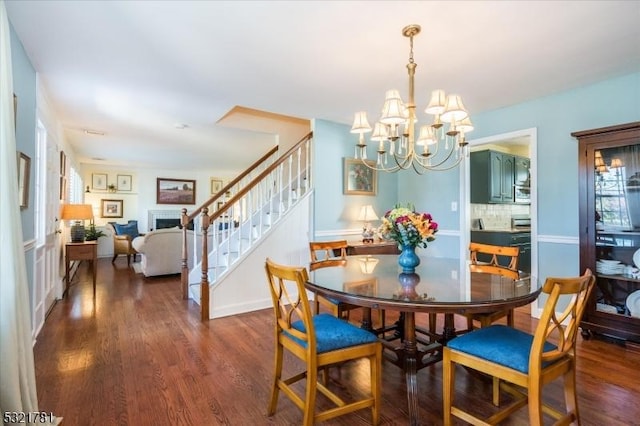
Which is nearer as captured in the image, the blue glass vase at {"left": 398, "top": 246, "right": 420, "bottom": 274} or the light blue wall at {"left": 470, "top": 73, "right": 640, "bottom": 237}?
the blue glass vase at {"left": 398, "top": 246, "right": 420, "bottom": 274}

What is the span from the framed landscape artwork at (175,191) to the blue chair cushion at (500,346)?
909 cm

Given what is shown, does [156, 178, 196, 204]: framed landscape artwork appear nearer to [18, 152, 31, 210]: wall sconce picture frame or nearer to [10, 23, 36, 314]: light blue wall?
[10, 23, 36, 314]: light blue wall

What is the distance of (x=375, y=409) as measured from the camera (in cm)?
166

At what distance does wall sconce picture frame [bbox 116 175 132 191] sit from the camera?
8.64 m

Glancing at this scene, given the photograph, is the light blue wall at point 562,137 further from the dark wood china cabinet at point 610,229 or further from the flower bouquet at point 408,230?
the flower bouquet at point 408,230

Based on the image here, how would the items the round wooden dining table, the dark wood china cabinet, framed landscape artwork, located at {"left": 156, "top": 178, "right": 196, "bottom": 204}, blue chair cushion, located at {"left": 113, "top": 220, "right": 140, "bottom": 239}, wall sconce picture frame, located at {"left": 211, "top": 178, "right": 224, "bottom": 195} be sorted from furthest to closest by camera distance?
wall sconce picture frame, located at {"left": 211, "top": 178, "right": 224, "bottom": 195}, framed landscape artwork, located at {"left": 156, "top": 178, "right": 196, "bottom": 204}, blue chair cushion, located at {"left": 113, "top": 220, "right": 140, "bottom": 239}, the dark wood china cabinet, the round wooden dining table

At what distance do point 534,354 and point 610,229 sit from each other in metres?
2.18

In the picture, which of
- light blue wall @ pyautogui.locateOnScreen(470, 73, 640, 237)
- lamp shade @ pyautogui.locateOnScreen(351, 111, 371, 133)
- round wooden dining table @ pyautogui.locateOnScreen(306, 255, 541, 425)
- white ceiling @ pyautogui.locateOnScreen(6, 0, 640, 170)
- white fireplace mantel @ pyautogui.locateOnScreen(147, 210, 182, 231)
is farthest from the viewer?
white fireplace mantel @ pyautogui.locateOnScreen(147, 210, 182, 231)

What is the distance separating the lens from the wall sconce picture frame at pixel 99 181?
8.37m

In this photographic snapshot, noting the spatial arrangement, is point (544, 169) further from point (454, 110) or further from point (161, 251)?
point (161, 251)

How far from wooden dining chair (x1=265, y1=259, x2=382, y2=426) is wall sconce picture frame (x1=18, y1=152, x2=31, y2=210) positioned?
2058 millimetres

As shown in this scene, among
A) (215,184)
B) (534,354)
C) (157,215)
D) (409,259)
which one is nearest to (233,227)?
(409,259)

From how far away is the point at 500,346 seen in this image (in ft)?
5.02

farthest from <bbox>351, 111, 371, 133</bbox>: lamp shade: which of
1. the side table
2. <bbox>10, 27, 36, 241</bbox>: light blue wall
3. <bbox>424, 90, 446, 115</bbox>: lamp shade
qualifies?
the side table
